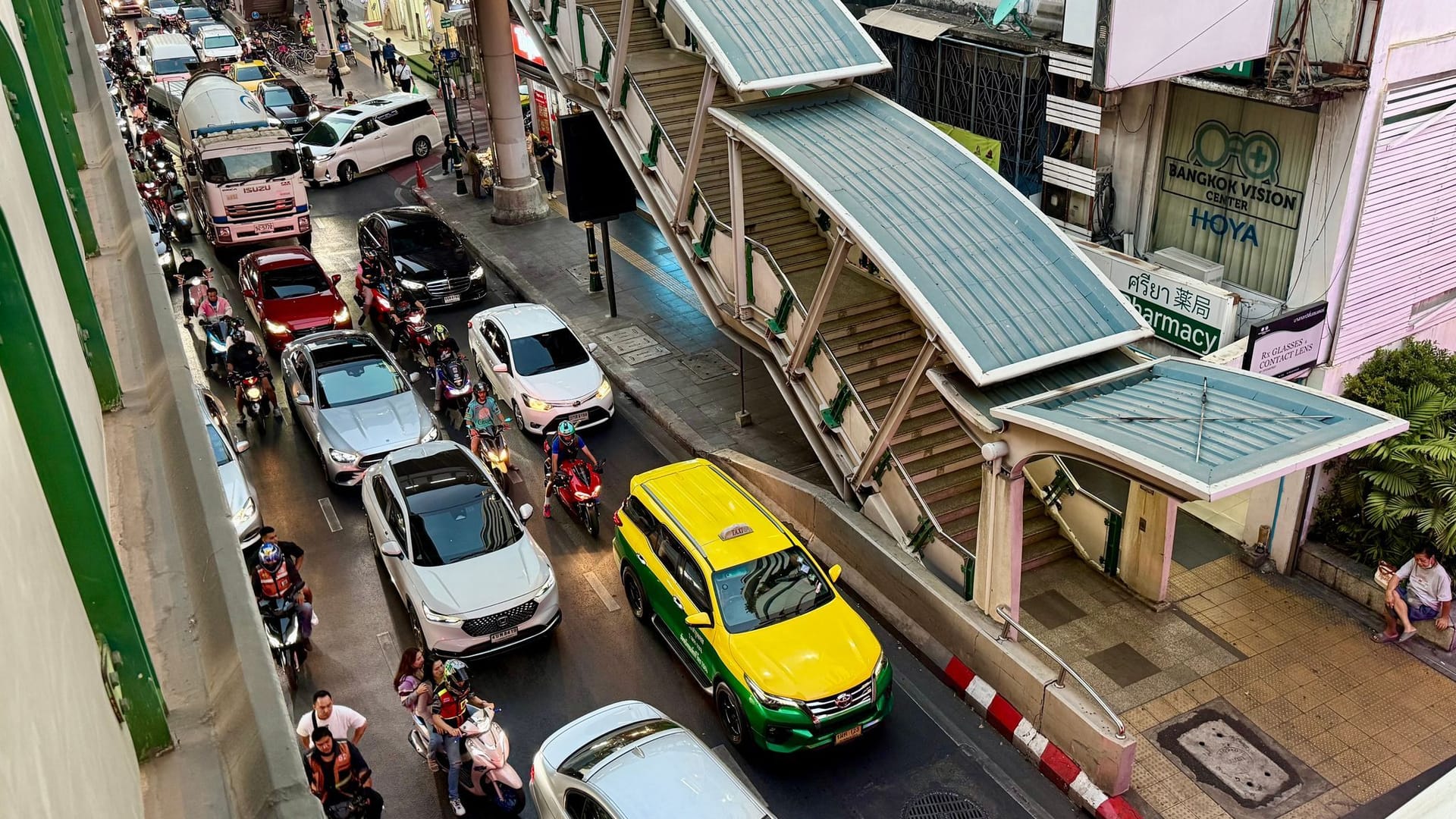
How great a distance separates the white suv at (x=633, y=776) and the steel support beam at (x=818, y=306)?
6050mm

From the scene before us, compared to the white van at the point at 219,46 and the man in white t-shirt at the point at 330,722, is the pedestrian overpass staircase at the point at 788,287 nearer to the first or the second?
the man in white t-shirt at the point at 330,722

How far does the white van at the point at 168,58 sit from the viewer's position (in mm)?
40969

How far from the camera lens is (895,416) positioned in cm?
1391

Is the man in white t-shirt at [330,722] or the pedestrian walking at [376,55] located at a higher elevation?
the pedestrian walking at [376,55]

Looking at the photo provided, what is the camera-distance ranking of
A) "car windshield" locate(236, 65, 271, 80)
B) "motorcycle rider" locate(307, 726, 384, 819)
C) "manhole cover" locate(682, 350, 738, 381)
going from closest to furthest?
"motorcycle rider" locate(307, 726, 384, 819) < "manhole cover" locate(682, 350, 738, 381) < "car windshield" locate(236, 65, 271, 80)

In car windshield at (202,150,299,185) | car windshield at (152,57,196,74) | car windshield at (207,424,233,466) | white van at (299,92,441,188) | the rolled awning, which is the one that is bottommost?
car windshield at (207,424,233,466)

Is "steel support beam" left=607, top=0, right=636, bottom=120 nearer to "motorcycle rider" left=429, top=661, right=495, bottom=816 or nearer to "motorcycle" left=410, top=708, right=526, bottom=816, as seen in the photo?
"motorcycle rider" left=429, top=661, right=495, bottom=816

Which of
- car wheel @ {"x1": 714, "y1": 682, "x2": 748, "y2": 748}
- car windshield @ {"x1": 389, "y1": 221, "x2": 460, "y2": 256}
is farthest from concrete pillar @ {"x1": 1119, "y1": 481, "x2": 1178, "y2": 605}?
car windshield @ {"x1": 389, "y1": 221, "x2": 460, "y2": 256}

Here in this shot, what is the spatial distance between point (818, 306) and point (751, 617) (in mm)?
4453

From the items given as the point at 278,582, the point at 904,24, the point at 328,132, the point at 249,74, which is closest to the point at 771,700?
the point at 278,582

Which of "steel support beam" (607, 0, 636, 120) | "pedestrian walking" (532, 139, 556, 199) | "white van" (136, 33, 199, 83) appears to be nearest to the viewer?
"steel support beam" (607, 0, 636, 120)

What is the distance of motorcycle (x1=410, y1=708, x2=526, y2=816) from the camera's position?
1100 cm

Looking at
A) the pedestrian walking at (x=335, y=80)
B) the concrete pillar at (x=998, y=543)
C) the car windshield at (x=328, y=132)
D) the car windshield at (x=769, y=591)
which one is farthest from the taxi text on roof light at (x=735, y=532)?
the pedestrian walking at (x=335, y=80)

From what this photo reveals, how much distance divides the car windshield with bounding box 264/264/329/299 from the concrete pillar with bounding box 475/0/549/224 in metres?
7.36
